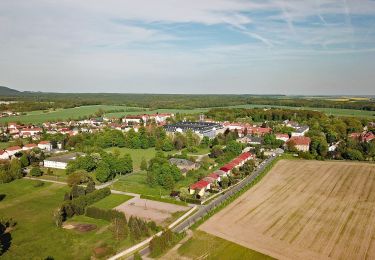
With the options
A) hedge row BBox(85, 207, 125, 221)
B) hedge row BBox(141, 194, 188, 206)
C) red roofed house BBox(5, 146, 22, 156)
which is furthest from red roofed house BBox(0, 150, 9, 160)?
hedge row BBox(141, 194, 188, 206)

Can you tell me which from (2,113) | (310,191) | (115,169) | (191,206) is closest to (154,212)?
(191,206)

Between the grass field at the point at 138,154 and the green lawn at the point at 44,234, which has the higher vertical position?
the grass field at the point at 138,154

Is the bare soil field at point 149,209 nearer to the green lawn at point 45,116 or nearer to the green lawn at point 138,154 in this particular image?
the green lawn at point 138,154

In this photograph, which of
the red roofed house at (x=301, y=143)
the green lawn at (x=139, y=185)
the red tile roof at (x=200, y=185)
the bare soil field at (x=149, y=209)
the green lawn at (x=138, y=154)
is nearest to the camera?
the bare soil field at (x=149, y=209)

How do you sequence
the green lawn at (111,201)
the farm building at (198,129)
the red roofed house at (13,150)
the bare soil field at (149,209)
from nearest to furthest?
the bare soil field at (149,209) < the green lawn at (111,201) < the red roofed house at (13,150) < the farm building at (198,129)

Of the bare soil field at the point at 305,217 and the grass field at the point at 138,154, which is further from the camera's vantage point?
the grass field at the point at 138,154

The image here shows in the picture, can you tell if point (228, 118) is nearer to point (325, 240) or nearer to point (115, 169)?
point (115, 169)

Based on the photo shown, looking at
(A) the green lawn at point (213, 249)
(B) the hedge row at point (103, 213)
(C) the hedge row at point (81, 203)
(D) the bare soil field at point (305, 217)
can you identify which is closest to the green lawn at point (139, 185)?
(C) the hedge row at point (81, 203)

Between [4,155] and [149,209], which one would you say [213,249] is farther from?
[4,155]

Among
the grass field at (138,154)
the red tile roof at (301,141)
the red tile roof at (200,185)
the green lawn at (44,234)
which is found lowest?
the green lawn at (44,234)
